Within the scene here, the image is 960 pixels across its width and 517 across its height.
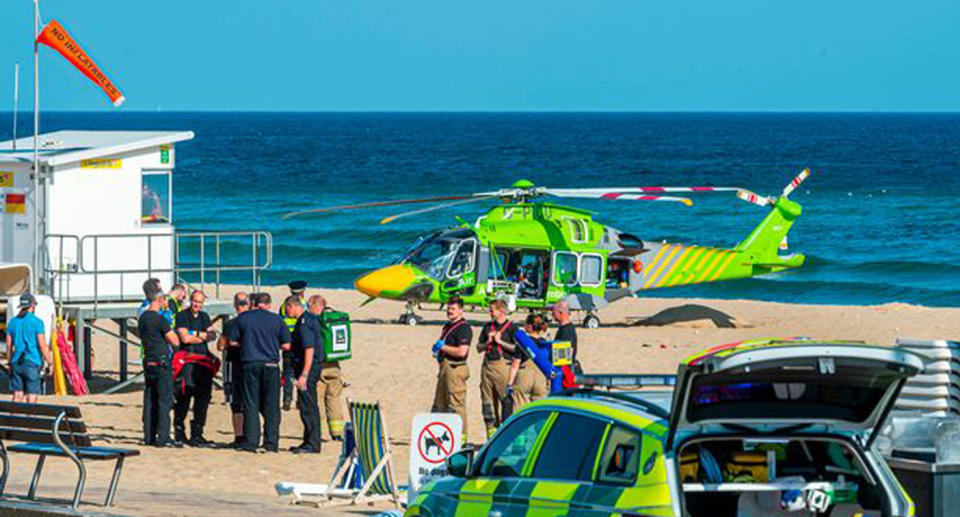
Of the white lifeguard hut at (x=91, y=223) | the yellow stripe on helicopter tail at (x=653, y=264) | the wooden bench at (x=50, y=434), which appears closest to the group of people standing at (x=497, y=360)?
the wooden bench at (x=50, y=434)

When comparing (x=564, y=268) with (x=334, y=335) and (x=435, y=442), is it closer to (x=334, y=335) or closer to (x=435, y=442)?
(x=334, y=335)

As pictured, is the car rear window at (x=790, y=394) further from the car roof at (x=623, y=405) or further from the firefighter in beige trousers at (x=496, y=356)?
the firefighter in beige trousers at (x=496, y=356)

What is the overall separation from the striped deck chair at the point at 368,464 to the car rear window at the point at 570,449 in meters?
4.81

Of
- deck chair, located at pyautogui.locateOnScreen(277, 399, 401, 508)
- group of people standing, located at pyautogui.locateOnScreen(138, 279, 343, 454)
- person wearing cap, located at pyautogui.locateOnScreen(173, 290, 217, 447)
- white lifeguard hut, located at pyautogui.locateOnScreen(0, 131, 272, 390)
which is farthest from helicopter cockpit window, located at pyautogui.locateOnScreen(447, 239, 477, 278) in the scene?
deck chair, located at pyautogui.locateOnScreen(277, 399, 401, 508)

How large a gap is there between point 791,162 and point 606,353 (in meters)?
80.8

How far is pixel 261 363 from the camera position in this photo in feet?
49.3

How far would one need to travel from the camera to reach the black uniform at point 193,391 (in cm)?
1577

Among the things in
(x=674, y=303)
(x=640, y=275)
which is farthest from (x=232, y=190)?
(x=640, y=275)

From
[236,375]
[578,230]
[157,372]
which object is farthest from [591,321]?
[157,372]

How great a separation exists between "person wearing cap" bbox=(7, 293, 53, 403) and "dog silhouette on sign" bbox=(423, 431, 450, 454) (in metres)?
5.08

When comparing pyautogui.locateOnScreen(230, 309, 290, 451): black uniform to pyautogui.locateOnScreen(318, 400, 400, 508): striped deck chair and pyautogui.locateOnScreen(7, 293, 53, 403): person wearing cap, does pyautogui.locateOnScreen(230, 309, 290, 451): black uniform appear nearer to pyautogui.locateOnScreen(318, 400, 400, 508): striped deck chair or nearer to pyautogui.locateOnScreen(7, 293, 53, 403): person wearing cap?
pyautogui.locateOnScreen(7, 293, 53, 403): person wearing cap

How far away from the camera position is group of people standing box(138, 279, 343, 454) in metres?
15.1

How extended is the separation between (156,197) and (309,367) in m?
5.74
